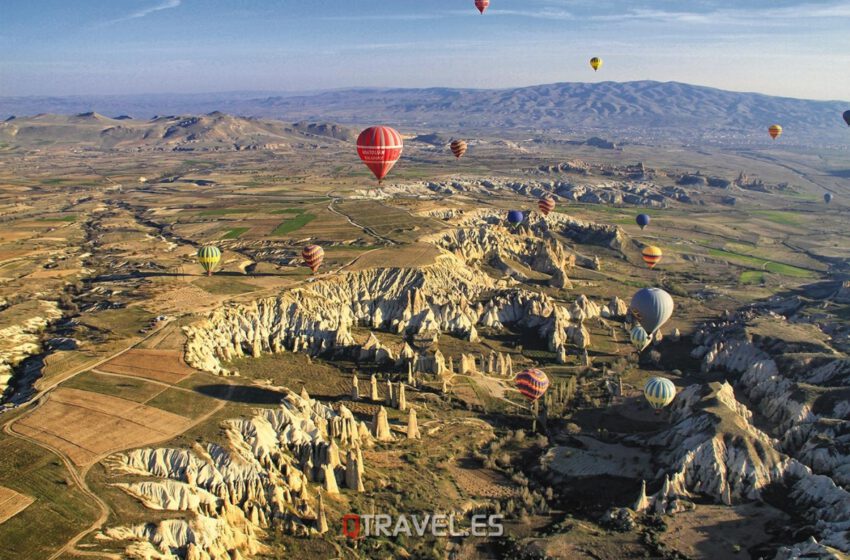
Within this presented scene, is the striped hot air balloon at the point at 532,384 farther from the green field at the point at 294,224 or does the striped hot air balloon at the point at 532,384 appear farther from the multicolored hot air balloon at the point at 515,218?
the multicolored hot air balloon at the point at 515,218

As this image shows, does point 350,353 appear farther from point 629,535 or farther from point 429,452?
point 629,535

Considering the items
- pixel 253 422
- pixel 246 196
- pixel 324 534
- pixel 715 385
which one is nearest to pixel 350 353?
pixel 253 422

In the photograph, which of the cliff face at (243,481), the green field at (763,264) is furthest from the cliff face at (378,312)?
the green field at (763,264)

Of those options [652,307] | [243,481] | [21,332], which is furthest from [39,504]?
[652,307]

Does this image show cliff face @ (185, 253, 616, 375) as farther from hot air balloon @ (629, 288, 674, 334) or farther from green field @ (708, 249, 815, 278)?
green field @ (708, 249, 815, 278)

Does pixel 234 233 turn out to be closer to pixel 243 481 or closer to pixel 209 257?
pixel 209 257

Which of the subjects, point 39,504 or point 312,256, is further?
point 312,256

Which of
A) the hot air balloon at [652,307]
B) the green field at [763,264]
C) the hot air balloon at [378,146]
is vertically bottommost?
the green field at [763,264]
